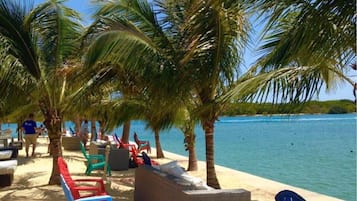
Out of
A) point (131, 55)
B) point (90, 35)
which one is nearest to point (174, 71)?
point (131, 55)

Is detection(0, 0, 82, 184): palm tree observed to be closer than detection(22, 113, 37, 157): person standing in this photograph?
Yes

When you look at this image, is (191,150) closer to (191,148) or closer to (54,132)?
(191,148)

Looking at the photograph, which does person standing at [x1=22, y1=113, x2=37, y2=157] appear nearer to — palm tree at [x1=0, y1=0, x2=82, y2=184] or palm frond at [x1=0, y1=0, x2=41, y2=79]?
palm tree at [x1=0, y1=0, x2=82, y2=184]

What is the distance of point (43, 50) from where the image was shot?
810 centimetres

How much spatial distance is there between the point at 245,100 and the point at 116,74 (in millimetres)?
4784

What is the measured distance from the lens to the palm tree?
754 centimetres

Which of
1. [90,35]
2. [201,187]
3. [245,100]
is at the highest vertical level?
[90,35]

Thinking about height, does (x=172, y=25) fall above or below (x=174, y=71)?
above

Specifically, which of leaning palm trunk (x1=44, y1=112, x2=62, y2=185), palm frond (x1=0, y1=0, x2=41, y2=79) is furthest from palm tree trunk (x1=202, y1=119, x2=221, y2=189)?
palm frond (x1=0, y1=0, x2=41, y2=79)

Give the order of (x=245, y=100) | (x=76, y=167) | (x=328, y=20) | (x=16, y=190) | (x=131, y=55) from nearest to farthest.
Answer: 1. (x=328, y=20)
2. (x=245, y=100)
3. (x=131, y=55)
4. (x=16, y=190)
5. (x=76, y=167)

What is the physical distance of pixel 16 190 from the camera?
772cm

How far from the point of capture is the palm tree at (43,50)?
24.7 feet

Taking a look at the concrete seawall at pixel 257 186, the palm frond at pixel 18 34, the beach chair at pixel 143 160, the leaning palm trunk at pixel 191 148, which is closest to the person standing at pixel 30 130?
the beach chair at pixel 143 160

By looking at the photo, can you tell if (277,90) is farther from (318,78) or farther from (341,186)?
(341,186)
